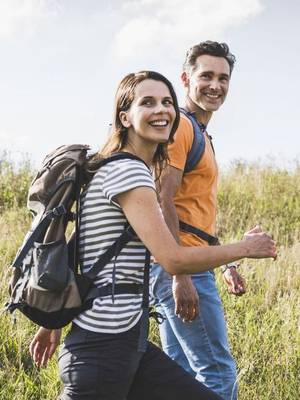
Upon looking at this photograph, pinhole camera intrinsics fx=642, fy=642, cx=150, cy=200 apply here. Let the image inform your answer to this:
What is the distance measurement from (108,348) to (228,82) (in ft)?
6.69

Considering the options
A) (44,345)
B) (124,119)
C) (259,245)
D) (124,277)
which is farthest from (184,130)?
(44,345)

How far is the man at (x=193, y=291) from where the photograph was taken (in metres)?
3.07

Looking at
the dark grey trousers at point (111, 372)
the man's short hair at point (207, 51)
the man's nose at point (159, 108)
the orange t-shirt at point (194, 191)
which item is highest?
the man's short hair at point (207, 51)

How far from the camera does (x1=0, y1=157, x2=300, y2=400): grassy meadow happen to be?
13.7 ft

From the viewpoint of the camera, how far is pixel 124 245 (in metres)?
2.31

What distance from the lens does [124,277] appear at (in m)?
2.32

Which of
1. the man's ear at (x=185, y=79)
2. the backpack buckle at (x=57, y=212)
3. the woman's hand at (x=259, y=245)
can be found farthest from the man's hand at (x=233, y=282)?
the backpack buckle at (x=57, y=212)

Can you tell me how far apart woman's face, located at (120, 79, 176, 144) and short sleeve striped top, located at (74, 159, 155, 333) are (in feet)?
0.96

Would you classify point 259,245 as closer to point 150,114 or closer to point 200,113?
point 150,114

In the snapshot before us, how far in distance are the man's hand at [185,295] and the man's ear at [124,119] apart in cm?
80

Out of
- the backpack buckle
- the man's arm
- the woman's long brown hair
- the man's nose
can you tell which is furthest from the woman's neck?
the man's arm

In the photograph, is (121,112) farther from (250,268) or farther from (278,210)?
(278,210)

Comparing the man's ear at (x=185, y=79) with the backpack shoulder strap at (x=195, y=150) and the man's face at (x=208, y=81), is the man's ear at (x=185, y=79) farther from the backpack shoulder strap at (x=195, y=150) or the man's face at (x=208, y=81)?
the backpack shoulder strap at (x=195, y=150)

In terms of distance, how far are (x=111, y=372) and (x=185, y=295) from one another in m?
0.79
